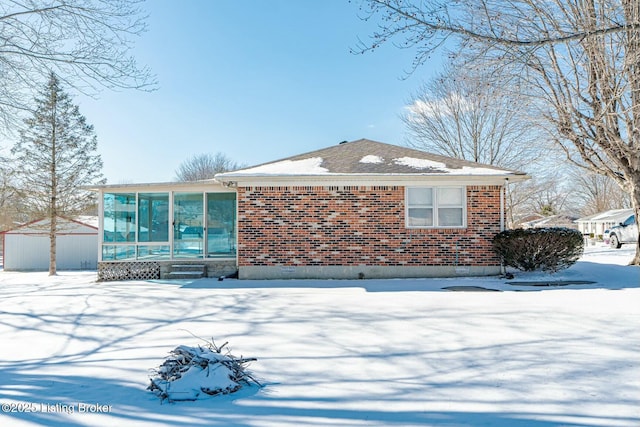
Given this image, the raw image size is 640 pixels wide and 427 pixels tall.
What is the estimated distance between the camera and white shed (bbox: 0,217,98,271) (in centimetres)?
2477

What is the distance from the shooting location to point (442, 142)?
2420 cm

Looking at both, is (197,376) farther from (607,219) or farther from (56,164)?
(607,219)

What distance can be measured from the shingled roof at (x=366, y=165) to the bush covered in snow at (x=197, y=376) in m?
7.25

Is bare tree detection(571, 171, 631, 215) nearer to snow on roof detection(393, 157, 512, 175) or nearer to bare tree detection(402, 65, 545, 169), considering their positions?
bare tree detection(402, 65, 545, 169)

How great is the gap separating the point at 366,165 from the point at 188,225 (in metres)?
5.67

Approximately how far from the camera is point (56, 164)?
20062 mm

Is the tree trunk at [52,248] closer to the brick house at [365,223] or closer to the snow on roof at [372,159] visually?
the brick house at [365,223]

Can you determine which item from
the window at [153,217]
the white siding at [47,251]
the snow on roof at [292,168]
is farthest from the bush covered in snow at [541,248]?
the white siding at [47,251]

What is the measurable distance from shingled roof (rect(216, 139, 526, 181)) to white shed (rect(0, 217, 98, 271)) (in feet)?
62.0

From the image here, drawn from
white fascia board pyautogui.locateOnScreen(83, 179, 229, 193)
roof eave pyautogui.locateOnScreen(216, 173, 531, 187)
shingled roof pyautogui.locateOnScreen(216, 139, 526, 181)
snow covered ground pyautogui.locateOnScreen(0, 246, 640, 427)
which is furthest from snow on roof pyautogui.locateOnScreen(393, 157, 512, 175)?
white fascia board pyautogui.locateOnScreen(83, 179, 229, 193)

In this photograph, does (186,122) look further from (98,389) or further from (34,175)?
(98,389)

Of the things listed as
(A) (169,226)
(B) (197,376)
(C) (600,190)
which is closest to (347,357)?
(B) (197,376)

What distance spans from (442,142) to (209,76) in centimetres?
1563

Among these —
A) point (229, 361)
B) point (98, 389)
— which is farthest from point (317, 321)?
point (98, 389)
